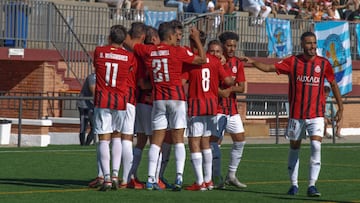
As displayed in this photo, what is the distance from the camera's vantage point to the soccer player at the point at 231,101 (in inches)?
607

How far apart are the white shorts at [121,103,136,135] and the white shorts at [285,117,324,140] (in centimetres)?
198

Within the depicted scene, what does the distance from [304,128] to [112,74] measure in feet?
8.16

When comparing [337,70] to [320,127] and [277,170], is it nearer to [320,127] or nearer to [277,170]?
[277,170]

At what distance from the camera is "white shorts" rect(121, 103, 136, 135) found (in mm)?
14680

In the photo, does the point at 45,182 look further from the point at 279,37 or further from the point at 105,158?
the point at 279,37

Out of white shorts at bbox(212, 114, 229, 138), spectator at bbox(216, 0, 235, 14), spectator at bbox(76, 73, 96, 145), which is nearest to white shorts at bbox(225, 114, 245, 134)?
white shorts at bbox(212, 114, 229, 138)

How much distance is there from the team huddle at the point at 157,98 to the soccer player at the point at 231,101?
137 millimetres

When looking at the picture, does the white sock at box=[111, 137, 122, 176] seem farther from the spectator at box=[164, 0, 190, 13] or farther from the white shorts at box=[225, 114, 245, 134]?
the spectator at box=[164, 0, 190, 13]

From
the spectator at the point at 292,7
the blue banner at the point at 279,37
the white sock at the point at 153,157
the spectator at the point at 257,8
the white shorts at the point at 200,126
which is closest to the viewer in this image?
the white sock at the point at 153,157

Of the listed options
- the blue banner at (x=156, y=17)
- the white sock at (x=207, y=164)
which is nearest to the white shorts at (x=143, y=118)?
the white sock at (x=207, y=164)

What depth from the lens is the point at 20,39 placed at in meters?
30.2

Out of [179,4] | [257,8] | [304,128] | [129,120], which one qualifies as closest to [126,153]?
[129,120]

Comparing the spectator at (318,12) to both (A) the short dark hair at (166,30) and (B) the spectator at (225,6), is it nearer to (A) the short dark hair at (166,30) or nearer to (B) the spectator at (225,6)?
(B) the spectator at (225,6)

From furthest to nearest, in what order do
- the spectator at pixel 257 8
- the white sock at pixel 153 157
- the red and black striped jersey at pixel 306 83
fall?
the spectator at pixel 257 8 → the red and black striped jersey at pixel 306 83 → the white sock at pixel 153 157
